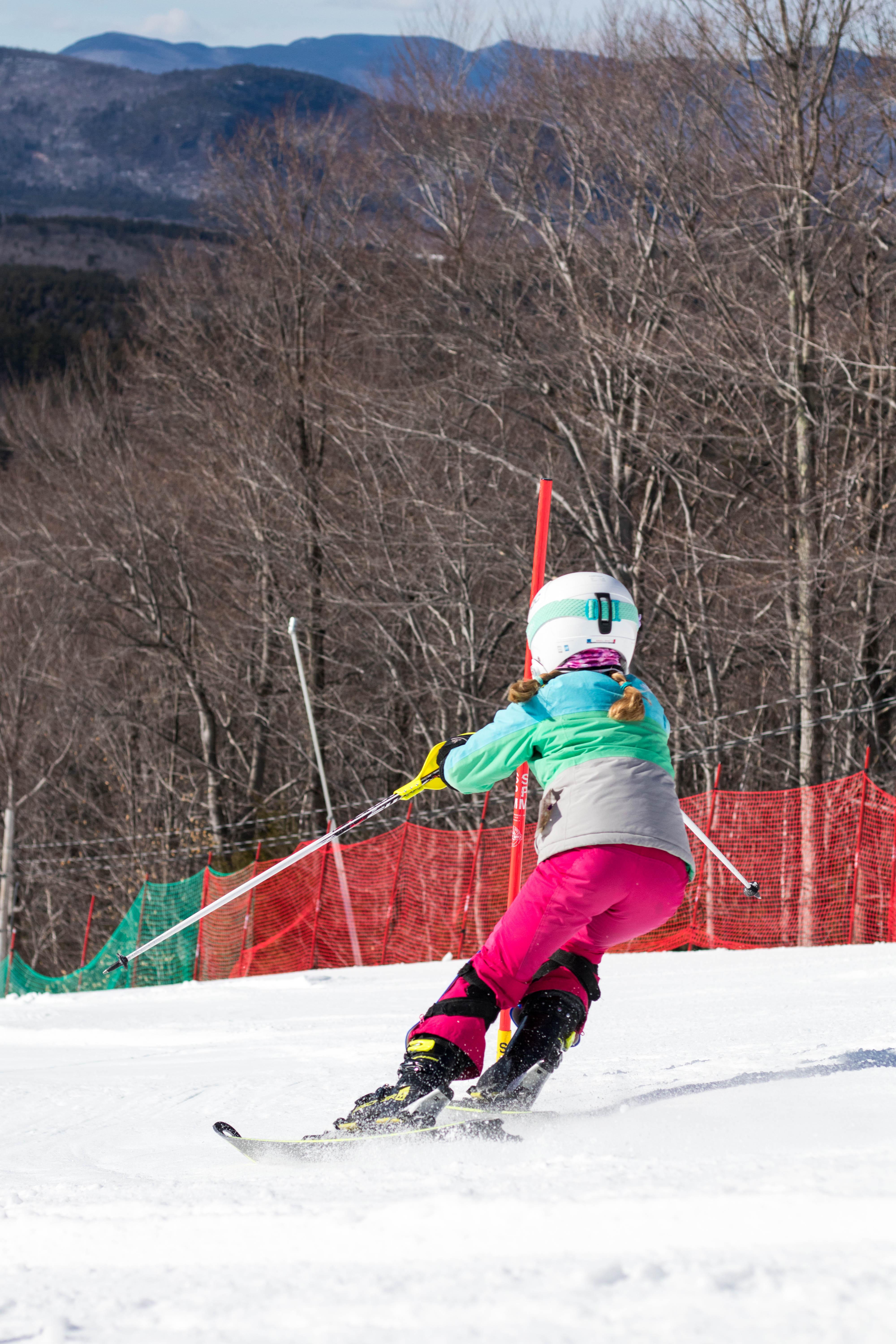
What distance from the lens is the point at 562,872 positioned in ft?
10.9

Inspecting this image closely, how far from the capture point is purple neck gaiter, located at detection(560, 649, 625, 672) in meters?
3.64

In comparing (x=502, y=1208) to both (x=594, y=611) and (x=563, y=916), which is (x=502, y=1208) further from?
(x=594, y=611)

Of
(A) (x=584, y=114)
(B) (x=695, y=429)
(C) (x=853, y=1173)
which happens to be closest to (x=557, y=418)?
(B) (x=695, y=429)

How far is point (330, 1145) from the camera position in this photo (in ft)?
9.78

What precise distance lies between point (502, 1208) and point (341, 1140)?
1.03 metres

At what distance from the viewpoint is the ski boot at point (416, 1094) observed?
3.04 meters

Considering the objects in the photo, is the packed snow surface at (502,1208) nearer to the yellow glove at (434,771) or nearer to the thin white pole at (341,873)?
the yellow glove at (434,771)

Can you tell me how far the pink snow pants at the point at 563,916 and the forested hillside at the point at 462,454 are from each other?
1033 centimetres

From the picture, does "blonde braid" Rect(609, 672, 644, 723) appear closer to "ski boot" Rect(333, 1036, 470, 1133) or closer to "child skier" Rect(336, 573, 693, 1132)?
"child skier" Rect(336, 573, 693, 1132)

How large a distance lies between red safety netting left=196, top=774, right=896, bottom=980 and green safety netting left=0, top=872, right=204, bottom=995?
2.59ft

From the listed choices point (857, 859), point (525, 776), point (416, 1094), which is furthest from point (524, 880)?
point (416, 1094)

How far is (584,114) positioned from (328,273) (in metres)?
8.00

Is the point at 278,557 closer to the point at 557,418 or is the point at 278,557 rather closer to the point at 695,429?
the point at 557,418

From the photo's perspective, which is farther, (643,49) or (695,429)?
(695,429)
